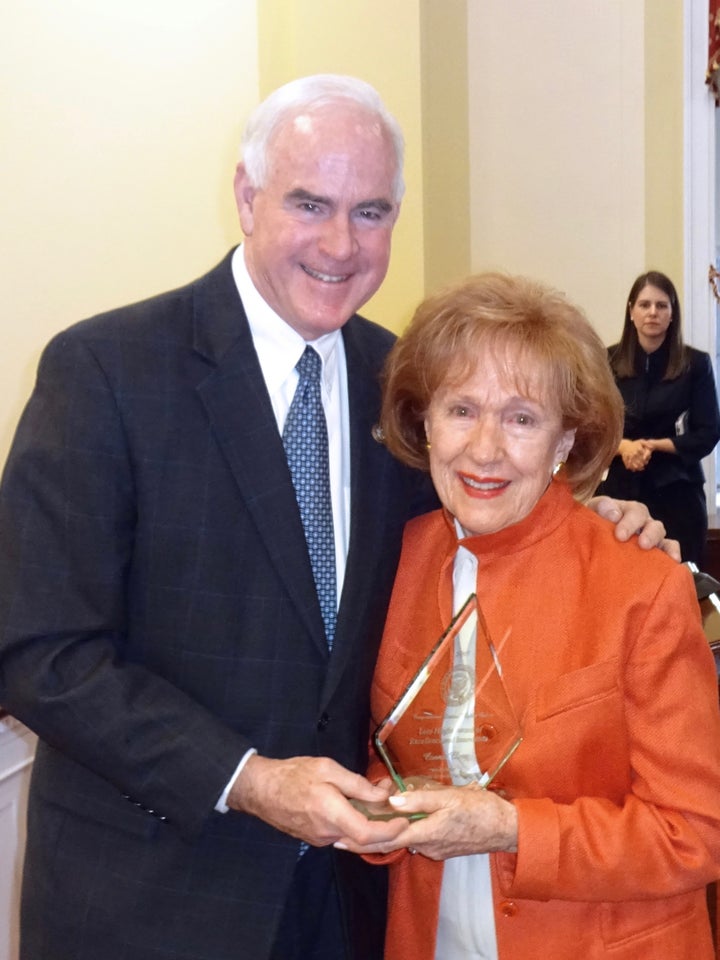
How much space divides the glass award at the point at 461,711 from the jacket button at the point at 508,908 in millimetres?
174

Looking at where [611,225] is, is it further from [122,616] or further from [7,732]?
[122,616]

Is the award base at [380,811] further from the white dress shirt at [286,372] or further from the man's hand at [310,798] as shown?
the white dress shirt at [286,372]

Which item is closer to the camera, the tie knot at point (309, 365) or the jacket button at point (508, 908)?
the jacket button at point (508, 908)

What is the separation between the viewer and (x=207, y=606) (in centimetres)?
150

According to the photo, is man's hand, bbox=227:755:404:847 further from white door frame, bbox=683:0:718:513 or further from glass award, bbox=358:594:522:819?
white door frame, bbox=683:0:718:513

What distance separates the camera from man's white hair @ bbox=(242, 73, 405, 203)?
1.62 metres

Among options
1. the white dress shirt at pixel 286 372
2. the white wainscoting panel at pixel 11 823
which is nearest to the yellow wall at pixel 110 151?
the white wainscoting panel at pixel 11 823

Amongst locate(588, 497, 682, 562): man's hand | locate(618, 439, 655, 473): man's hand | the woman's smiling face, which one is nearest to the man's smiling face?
the woman's smiling face

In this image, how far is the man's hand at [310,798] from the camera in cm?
135

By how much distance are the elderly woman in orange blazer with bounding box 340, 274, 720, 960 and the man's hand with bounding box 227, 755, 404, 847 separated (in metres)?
0.04

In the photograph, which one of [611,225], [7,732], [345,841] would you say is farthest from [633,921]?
[611,225]

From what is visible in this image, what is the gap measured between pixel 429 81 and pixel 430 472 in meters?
3.15

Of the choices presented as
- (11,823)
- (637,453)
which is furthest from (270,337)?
(637,453)

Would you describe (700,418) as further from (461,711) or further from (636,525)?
(461,711)
